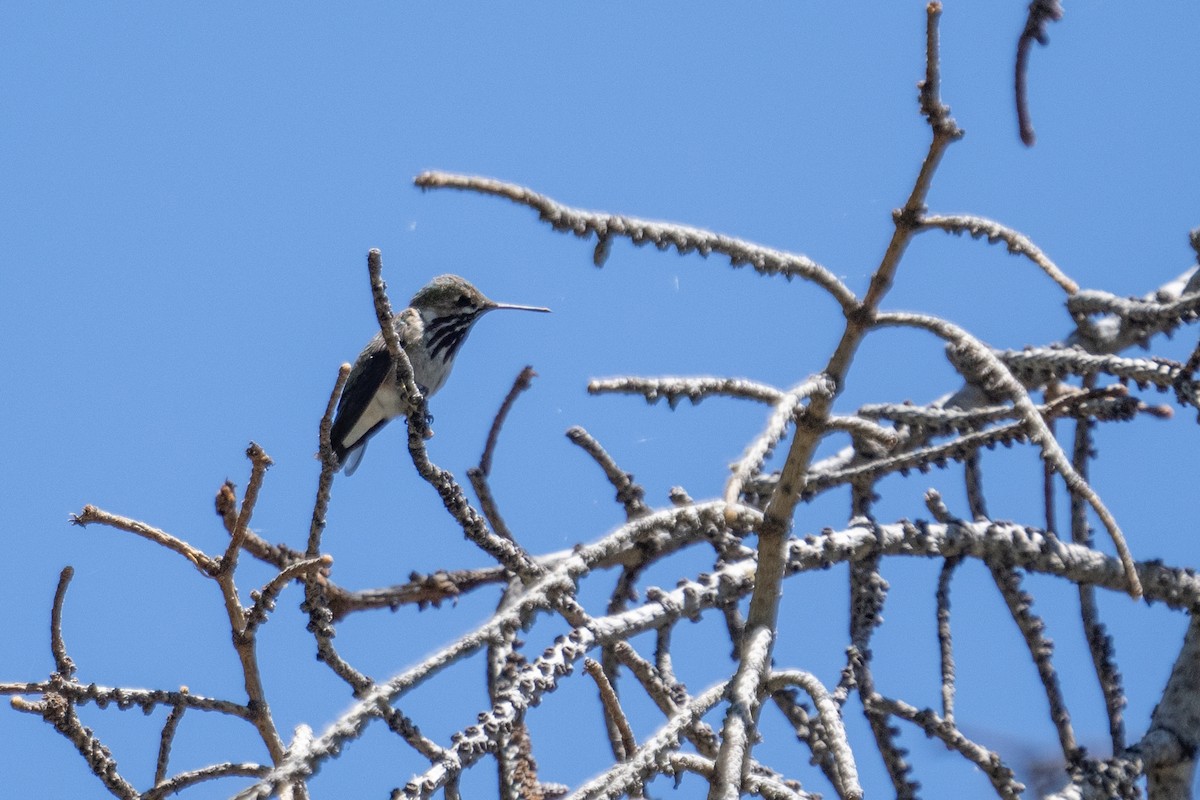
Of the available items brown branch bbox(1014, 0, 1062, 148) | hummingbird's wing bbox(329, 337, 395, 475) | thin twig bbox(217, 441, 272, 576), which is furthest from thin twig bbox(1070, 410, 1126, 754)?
hummingbird's wing bbox(329, 337, 395, 475)

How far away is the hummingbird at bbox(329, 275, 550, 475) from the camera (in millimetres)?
6312

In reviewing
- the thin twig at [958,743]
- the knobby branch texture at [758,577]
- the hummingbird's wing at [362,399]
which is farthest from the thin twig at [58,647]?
the hummingbird's wing at [362,399]

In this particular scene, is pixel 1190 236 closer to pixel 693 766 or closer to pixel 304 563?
pixel 693 766

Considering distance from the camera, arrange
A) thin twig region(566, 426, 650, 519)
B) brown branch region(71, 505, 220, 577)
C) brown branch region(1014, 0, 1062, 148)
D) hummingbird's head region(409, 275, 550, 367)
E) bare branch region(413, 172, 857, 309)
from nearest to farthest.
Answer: bare branch region(413, 172, 857, 309)
brown branch region(1014, 0, 1062, 148)
brown branch region(71, 505, 220, 577)
thin twig region(566, 426, 650, 519)
hummingbird's head region(409, 275, 550, 367)

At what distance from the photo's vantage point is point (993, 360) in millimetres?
2467

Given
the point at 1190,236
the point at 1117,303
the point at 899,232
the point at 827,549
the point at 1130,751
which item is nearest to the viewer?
the point at 899,232

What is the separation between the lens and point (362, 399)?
6.31 m

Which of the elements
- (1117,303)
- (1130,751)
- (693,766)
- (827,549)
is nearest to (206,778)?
(693,766)

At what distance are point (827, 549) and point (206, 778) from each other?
134 cm

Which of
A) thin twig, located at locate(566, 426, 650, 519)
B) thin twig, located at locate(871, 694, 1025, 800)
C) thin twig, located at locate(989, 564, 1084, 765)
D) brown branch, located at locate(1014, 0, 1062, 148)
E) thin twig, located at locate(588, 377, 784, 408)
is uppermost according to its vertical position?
thin twig, located at locate(566, 426, 650, 519)

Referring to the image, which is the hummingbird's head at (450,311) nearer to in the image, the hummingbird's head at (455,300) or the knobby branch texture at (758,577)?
the hummingbird's head at (455,300)

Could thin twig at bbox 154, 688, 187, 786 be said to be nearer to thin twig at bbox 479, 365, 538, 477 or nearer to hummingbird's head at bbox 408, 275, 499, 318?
thin twig at bbox 479, 365, 538, 477

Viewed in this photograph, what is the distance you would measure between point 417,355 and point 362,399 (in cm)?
32

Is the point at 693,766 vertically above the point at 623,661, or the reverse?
the point at 623,661
